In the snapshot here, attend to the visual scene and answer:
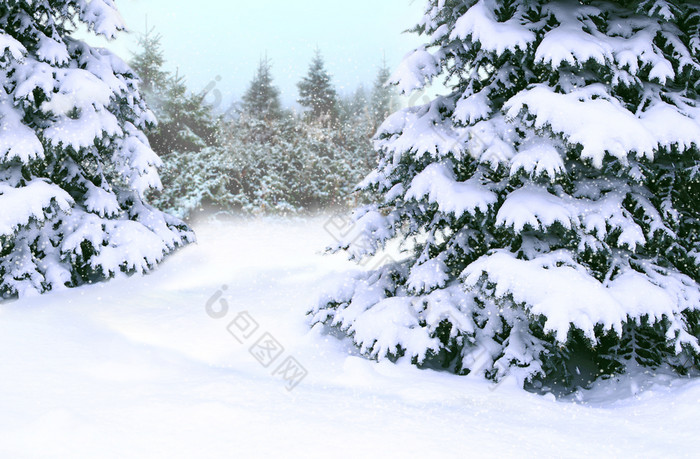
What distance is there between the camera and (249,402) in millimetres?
4004

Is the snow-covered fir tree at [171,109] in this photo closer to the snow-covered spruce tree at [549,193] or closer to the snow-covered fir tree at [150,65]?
the snow-covered fir tree at [150,65]

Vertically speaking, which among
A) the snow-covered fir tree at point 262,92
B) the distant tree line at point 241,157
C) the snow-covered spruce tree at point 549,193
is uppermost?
the snow-covered fir tree at point 262,92

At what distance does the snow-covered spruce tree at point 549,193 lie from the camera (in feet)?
15.6

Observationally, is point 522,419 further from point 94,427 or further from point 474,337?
point 94,427

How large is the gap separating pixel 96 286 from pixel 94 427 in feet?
15.9

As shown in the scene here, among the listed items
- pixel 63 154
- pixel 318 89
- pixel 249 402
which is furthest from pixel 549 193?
pixel 318 89

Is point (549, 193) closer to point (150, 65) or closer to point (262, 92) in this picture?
point (150, 65)

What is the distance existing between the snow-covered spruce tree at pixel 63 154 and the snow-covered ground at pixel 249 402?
2.33 ft

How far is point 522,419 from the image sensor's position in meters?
4.20

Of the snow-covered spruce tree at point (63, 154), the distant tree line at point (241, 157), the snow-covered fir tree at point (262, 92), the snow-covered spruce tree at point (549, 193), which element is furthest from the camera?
the snow-covered fir tree at point (262, 92)

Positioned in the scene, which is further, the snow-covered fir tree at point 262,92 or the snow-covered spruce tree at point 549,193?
the snow-covered fir tree at point 262,92

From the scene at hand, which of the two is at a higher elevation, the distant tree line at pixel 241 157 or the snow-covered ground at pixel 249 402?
the distant tree line at pixel 241 157

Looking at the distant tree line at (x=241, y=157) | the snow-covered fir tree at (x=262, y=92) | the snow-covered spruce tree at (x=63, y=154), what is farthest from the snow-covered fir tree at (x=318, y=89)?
the snow-covered spruce tree at (x=63, y=154)

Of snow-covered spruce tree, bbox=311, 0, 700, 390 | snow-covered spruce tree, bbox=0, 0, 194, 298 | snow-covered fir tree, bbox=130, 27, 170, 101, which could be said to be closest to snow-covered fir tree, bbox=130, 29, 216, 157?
snow-covered fir tree, bbox=130, 27, 170, 101
